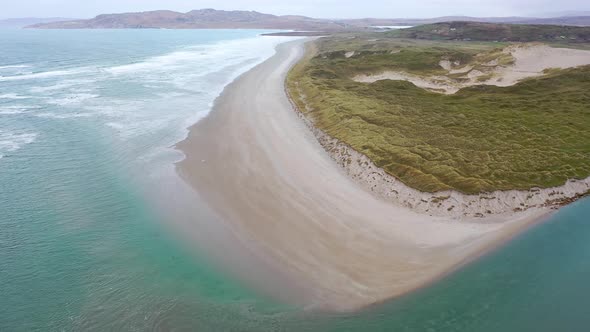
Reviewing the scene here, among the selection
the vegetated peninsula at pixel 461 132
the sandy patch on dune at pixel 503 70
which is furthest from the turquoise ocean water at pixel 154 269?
the sandy patch on dune at pixel 503 70

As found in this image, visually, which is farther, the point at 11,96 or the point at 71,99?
A: the point at 11,96

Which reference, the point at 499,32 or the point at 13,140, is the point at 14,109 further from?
the point at 499,32

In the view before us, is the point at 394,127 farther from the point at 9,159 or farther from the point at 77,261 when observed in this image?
the point at 9,159

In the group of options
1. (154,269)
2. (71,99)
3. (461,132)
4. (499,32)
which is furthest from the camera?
(499,32)

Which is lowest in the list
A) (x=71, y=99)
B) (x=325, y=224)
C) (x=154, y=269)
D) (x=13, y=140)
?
(x=154, y=269)

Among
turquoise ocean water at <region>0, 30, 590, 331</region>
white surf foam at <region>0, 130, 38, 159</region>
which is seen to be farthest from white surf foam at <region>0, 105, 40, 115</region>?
turquoise ocean water at <region>0, 30, 590, 331</region>

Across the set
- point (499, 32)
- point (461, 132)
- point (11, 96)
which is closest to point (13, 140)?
point (11, 96)

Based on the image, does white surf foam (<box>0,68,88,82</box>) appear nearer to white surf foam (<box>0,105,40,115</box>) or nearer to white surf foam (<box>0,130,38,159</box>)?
white surf foam (<box>0,105,40,115</box>)
